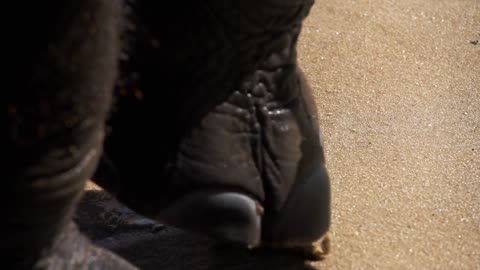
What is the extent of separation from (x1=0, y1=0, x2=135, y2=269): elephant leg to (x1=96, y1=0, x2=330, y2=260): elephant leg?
6.3 inches

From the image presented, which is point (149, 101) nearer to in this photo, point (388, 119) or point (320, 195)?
point (320, 195)

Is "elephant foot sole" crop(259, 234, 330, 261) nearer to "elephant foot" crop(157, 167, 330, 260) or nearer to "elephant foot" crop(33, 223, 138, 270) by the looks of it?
"elephant foot" crop(157, 167, 330, 260)

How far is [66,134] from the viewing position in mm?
880

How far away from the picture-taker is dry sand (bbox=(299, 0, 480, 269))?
1.40 metres

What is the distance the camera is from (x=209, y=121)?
1.12 metres

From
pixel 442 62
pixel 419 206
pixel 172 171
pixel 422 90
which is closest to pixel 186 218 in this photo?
pixel 172 171

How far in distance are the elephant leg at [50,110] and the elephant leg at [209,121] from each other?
A: 0.16 m

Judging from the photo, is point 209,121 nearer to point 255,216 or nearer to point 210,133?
point 210,133

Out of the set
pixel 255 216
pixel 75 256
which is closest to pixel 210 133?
pixel 255 216

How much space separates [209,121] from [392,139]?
0.64 meters

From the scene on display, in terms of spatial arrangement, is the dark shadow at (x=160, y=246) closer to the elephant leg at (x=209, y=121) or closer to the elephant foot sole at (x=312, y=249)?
the elephant foot sole at (x=312, y=249)

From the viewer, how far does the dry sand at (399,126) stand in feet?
4.61

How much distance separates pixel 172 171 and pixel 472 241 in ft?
1.85

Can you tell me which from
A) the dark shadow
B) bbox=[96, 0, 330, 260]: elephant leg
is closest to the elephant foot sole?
the dark shadow
